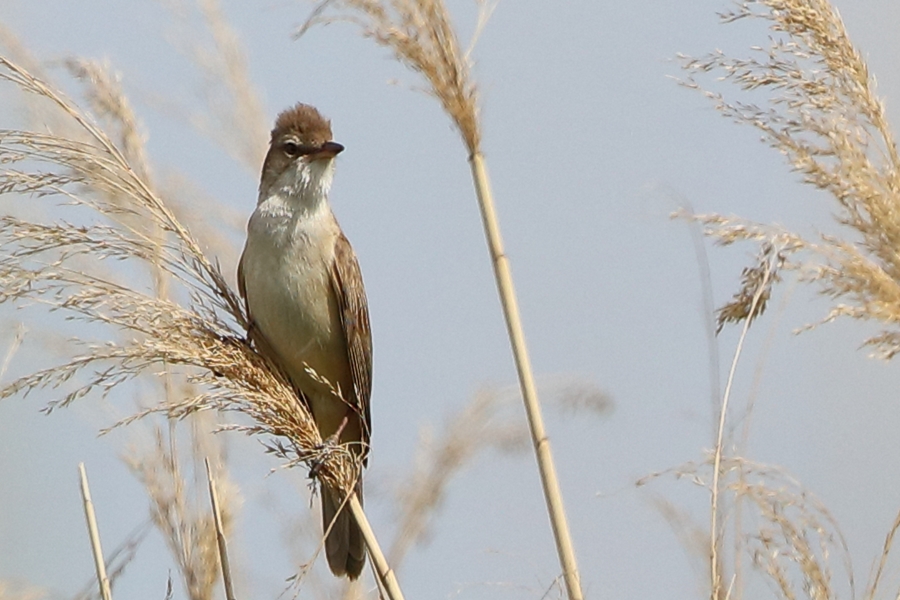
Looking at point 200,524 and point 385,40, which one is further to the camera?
point 200,524

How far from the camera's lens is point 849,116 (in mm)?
1655

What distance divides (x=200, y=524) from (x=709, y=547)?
0.98 meters

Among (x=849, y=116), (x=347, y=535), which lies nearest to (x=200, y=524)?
(x=347, y=535)

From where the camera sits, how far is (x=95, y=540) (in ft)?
6.57

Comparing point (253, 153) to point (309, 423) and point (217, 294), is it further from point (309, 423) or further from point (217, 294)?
point (309, 423)

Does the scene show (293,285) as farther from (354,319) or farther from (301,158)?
(301,158)

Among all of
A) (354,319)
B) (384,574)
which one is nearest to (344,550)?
(354,319)

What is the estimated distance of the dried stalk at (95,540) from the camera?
1.94 m

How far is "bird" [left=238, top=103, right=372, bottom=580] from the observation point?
2846mm

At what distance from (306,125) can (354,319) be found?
56 centimetres

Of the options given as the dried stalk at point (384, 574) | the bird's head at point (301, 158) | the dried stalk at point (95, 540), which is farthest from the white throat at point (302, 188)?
the dried stalk at point (384, 574)

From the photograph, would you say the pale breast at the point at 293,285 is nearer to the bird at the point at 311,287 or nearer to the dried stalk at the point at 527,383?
the bird at the point at 311,287

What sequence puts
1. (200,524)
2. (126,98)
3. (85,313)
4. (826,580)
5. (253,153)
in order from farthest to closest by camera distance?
(253,153), (126,98), (200,524), (85,313), (826,580)

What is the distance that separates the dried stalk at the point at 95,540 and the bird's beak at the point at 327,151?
3.77 ft
